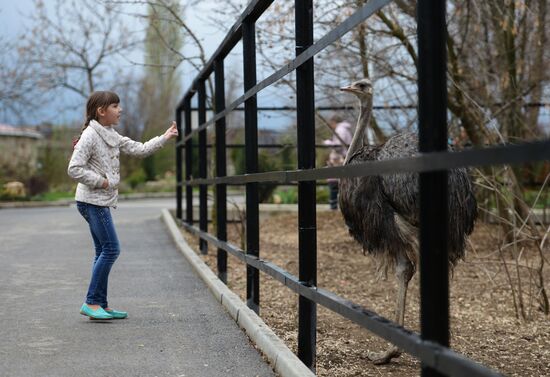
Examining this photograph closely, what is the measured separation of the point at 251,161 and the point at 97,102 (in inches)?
41.8

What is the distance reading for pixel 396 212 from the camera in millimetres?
5180

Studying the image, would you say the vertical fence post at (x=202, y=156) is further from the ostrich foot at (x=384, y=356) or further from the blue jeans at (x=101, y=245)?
the ostrich foot at (x=384, y=356)

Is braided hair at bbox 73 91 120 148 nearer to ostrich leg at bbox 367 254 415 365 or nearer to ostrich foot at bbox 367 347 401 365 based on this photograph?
ostrich leg at bbox 367 254 415 365

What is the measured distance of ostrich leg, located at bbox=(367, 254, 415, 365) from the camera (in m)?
5.08

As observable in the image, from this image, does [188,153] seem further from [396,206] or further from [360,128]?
[396,206]

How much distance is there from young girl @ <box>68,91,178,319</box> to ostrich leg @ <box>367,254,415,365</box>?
168cm

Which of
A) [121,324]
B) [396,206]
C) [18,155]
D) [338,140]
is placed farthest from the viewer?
[18,155]

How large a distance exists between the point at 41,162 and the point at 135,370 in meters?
25.0

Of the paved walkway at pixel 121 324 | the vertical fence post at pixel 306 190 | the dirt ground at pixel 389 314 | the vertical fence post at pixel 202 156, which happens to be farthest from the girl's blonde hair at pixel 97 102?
the vertical fence post at pixel 202 156

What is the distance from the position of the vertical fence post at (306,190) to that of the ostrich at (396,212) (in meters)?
0.82

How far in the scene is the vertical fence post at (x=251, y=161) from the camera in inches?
229

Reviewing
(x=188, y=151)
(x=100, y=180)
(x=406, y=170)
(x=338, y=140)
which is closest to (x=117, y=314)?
(x=100, y=180)

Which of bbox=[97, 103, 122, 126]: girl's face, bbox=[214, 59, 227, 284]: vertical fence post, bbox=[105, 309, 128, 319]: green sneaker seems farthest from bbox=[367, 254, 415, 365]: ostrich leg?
bbox=[214, 59, 227, 284]: vertical fence post

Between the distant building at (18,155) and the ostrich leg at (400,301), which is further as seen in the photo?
the distant building at (18,155)
